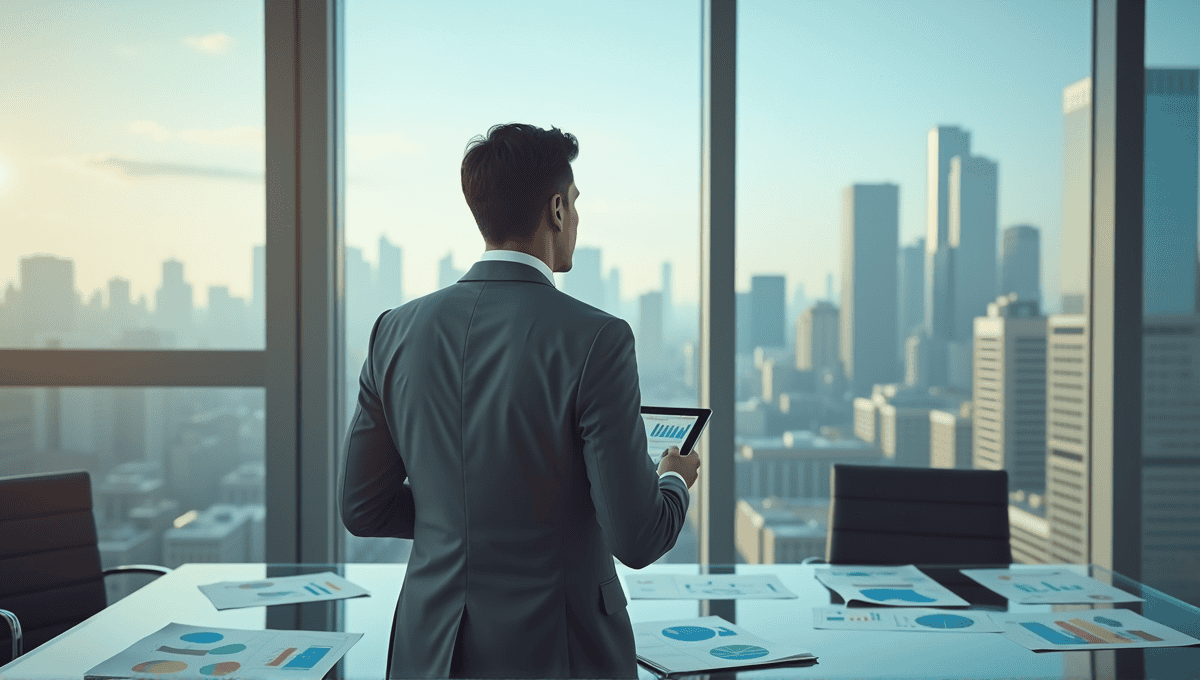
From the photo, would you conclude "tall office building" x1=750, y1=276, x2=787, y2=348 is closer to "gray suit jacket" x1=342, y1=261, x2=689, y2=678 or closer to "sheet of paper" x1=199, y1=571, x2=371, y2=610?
"sheet of paper" x1=199, y1=571, x2=371, y2=610

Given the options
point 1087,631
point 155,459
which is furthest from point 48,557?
point 1087,631

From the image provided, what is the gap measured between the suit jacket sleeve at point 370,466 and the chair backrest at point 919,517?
59.7 inches

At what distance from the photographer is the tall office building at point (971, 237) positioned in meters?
3.23

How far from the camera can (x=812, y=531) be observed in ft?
10.7

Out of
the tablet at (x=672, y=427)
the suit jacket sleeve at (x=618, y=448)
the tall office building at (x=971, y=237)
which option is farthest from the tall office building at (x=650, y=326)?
the suit jacket sleeve at (x=618, y=448)

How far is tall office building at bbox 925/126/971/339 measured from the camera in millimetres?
Answer: 3207

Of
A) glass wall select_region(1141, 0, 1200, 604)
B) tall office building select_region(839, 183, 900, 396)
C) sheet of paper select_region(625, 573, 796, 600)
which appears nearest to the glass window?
sheet of paper select_region(625, 573, 796, 600)

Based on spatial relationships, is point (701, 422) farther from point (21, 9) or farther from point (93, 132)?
point (21, 9)

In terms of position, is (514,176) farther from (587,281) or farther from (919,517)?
(587,281)

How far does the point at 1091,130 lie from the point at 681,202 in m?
1.67

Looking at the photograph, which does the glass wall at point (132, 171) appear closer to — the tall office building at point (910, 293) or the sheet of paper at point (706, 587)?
the sheet of paper at point (706, 587)

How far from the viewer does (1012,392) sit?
128 inches

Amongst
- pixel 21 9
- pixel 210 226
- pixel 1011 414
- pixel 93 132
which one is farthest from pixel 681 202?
pixel 21 9

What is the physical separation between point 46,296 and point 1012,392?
3768 mm
